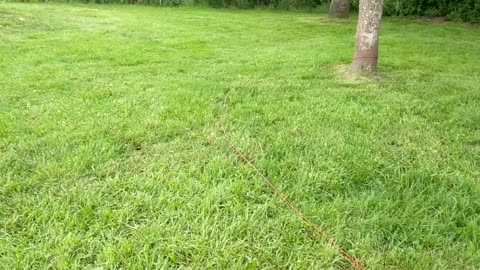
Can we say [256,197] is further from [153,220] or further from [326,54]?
[326,54]

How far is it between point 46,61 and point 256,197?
401 centimetres

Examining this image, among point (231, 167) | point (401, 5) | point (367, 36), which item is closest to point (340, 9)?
point (401, 5)

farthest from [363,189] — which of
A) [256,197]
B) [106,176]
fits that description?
[106,176]

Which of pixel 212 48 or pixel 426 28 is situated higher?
pixel 426 28

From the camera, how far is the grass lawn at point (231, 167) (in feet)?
5.21

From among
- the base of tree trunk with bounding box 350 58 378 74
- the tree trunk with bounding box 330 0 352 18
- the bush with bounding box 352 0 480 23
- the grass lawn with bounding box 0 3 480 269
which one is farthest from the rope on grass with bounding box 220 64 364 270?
the bush with bounding box 352 0 480 23

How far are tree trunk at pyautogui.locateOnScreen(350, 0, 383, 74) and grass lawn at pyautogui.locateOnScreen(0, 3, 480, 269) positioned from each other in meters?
0.26

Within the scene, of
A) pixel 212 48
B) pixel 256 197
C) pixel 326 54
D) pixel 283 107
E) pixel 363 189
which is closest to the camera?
pixel 256 197

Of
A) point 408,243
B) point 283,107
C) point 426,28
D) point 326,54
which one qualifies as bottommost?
point 408,243

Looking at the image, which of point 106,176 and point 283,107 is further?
point 283,107

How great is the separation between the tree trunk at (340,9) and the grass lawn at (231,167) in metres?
7.39

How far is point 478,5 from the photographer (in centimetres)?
1049

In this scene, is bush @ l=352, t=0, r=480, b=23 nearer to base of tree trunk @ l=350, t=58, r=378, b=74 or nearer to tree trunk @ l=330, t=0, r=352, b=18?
tree trunk @ l=330, t=0, r=352, b=18

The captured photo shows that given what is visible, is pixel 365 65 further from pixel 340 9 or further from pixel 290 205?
pixel 340 9
